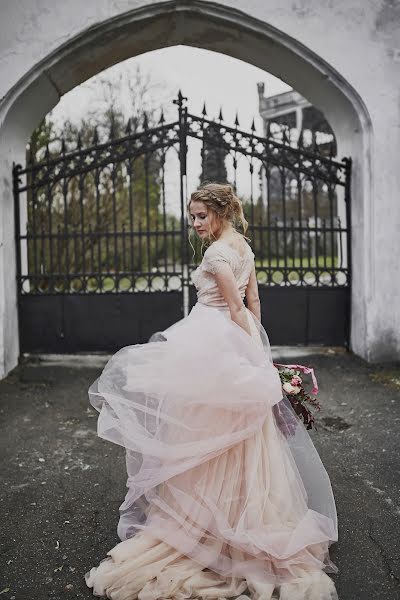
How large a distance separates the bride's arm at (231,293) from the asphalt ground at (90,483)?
132cm

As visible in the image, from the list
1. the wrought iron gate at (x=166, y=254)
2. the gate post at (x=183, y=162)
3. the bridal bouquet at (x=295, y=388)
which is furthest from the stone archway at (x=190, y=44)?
the bridal bouquet at (x=295, y=388)

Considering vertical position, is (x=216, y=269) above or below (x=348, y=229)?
below

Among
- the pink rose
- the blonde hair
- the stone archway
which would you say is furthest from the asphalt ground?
the blonde hair

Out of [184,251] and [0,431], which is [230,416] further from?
[184,251]

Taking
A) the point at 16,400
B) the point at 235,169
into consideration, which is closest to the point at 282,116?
the point at 235,169

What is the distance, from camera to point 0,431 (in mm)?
4852

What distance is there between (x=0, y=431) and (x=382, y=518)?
3.38m

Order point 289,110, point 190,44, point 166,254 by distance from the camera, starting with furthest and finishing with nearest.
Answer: point 289,110, point 190,44, point 166,254

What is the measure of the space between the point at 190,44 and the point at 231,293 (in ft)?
18.6

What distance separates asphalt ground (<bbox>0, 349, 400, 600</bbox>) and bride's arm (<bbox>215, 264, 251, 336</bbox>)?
1319 mm

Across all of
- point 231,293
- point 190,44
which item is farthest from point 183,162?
point 231,293

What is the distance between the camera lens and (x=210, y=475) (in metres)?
2.64

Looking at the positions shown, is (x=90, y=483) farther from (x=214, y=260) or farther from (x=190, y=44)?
(x=190, y=44)

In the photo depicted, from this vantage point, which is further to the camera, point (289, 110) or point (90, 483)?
point (289, 110)
